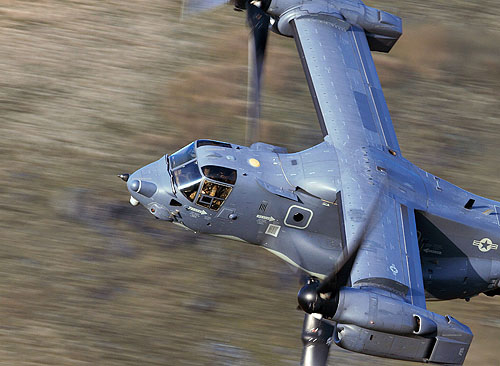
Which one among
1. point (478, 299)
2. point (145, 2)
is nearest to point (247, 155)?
point (478, 299)

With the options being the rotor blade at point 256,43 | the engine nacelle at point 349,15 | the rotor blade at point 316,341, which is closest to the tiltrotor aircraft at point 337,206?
the rotor blade at point 316,341

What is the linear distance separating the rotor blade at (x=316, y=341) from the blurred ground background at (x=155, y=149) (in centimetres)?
241

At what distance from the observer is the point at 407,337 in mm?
21281

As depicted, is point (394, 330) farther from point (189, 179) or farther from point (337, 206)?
point (189, 179)

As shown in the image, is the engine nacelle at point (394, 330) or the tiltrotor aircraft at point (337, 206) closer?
the engine nacelle at point (394, 330)

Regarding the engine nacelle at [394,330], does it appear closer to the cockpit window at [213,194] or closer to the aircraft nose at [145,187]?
the cockpit window at [213,194]

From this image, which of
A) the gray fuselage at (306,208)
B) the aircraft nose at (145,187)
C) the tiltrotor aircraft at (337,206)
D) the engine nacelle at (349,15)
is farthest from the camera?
the engine nacelle at (349,15)

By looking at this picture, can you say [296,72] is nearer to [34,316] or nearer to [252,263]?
[252,263]

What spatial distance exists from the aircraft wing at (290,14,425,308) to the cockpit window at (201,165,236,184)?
385 centimetres

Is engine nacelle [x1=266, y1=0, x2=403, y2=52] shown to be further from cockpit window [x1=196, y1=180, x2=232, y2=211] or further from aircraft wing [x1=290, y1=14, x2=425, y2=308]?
cockpit window [x1=196, y1=180, x2=232, y2=211]

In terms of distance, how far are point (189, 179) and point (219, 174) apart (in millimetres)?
1128

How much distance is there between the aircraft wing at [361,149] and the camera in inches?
903

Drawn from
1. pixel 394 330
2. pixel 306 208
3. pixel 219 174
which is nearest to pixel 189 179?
pixel 219 174

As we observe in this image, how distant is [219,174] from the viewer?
83.0 feet
